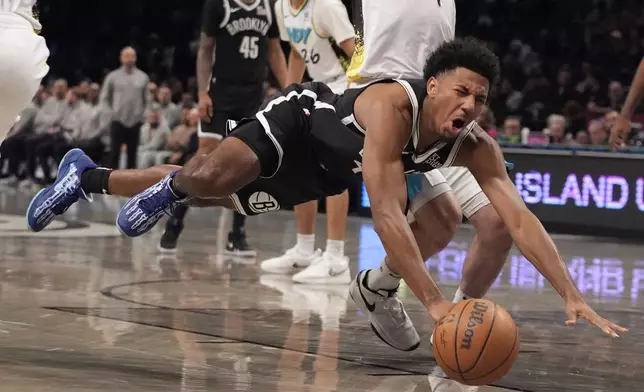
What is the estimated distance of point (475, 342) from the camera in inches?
140

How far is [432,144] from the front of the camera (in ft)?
14.2


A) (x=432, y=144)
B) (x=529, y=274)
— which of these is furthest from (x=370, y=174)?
(x=529, y=274)

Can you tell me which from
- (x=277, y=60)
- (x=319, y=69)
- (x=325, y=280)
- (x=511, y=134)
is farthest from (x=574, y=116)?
(x=325, y=280)

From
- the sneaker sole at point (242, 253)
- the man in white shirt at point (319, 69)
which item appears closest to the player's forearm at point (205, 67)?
the man in white shirt at point (319, 69)

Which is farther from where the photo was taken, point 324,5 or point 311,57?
point 311,57

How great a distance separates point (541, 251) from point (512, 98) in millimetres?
11473

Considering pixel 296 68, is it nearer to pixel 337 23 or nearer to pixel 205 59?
pixel 337 23

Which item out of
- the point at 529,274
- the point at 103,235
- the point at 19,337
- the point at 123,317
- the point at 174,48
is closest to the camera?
the point at 19,337

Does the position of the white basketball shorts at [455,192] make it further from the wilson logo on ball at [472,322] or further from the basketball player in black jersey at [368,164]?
the wilson logo on ball at [472,322]

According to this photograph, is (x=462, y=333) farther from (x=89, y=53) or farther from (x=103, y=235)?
(x=89, y=53)

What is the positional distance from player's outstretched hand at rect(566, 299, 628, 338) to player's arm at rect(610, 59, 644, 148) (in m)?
2.01

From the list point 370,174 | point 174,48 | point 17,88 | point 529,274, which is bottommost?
point 529,274

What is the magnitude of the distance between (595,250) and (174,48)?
1285 centimetres

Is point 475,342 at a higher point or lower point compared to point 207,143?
lower
